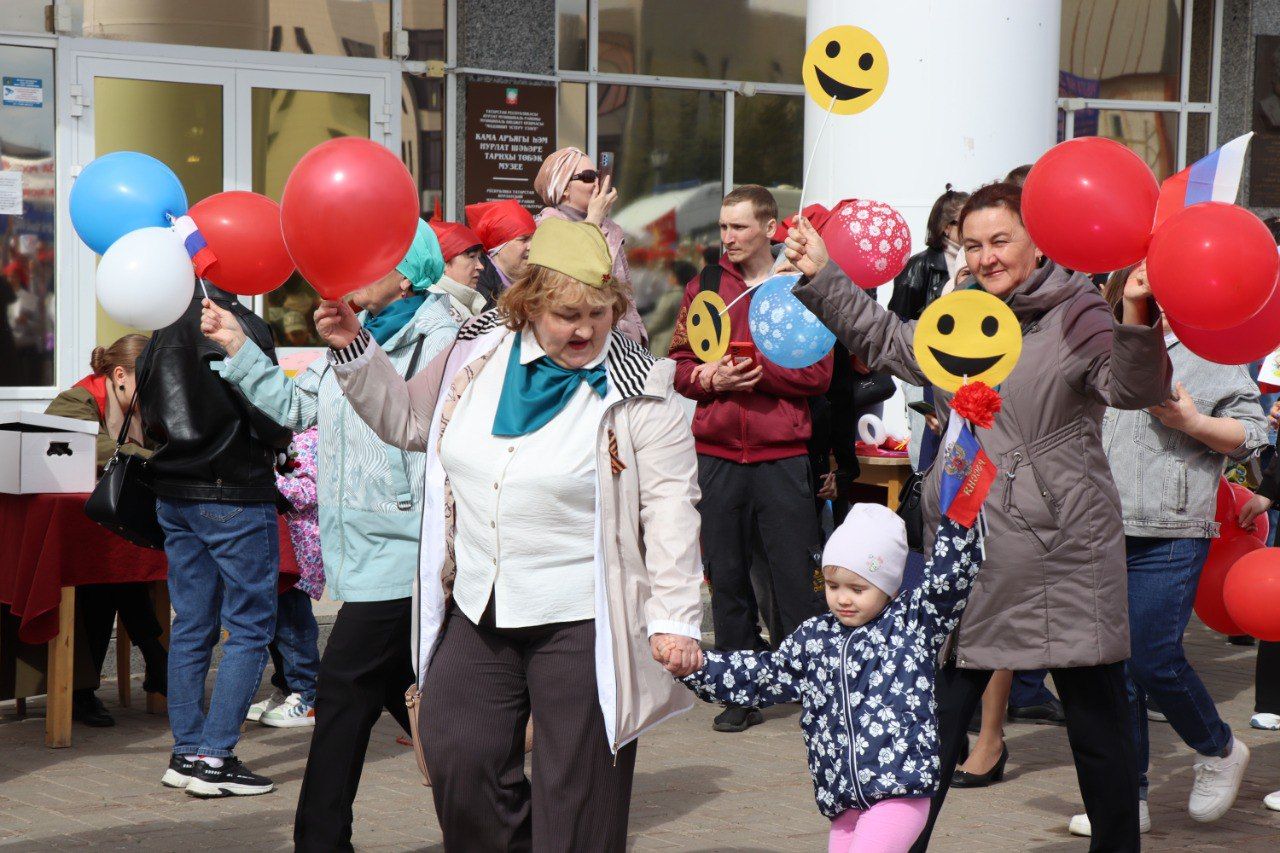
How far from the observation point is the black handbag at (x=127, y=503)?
6328 mm

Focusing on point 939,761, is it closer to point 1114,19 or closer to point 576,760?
point 576,760

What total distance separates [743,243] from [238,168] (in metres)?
4.69

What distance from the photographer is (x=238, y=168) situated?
10562 mm

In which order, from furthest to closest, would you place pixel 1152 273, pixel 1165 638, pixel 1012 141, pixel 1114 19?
pixel 1114 19 → pixel 1012 141 → pixel 1165 638 → pixel 1152 273

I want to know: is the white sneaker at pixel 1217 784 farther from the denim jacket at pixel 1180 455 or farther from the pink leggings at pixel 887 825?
the pink leggings at pixel 887 825

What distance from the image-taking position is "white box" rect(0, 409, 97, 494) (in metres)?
6.84

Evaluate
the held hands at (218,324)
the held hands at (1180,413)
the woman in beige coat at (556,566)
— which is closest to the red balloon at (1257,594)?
the held hands at (1180,413)

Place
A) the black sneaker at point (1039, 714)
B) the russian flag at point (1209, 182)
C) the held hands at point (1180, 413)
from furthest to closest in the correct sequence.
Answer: the black sneaker at point (1039, 714) < the held hands at point (1180, 413) < the russian flag at point (1209, 182)

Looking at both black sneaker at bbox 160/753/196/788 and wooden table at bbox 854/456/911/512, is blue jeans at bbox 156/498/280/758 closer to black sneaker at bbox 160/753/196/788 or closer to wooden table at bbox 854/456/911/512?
black sneaker at bbox 160/753/196/788

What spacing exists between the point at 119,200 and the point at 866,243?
8.06ft

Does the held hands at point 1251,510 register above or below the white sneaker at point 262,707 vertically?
above

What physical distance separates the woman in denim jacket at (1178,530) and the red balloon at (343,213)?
8.17 feet

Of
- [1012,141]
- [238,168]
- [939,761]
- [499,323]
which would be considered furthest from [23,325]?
[939,761]

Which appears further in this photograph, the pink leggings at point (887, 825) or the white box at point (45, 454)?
the white box at point (45, 454)
